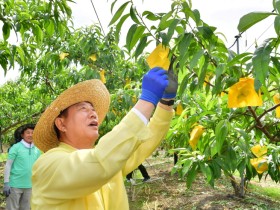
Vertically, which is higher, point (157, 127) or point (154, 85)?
point (154, 85)

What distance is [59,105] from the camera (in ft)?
4.58

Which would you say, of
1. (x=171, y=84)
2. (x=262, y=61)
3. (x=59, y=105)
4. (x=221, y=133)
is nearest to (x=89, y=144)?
(x=59, y=105)

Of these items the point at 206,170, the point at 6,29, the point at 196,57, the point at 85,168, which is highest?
the point at 6,29

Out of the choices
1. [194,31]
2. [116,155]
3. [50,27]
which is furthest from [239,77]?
[50,27]

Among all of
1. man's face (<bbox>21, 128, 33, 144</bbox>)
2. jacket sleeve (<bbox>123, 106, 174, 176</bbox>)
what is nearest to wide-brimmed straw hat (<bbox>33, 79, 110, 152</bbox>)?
jacket sleeve (<bbox>123, 106, 174, 176</bbox>)

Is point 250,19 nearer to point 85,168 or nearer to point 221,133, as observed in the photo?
point 85,168

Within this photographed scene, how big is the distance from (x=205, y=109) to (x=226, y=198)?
399 cm

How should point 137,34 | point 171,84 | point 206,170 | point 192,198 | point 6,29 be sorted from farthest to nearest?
point 192,198 < point 6,29 < point 206,170 < point 171,84 < point 137,34

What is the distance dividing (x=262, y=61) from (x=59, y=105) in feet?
2.74

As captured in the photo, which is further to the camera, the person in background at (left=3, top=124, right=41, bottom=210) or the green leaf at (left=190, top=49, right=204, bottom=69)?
the person in background at (left=3, top=124, right=41, bottom=210)

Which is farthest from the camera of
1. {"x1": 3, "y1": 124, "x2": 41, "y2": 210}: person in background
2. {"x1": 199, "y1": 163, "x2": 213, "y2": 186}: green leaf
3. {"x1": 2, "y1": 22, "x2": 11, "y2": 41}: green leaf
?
{"x1": 3, "y1": 124, "x2": 41, "y2": 210}: person in background

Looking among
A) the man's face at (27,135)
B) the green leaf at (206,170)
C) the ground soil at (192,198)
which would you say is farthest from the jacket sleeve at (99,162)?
the ground soil at (192,198)

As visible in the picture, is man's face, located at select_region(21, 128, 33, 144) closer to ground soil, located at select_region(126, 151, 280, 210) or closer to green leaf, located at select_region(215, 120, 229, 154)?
ground soil, located at select_region(126, 151, 280, 210)

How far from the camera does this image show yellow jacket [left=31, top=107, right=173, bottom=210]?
0.95 metres
